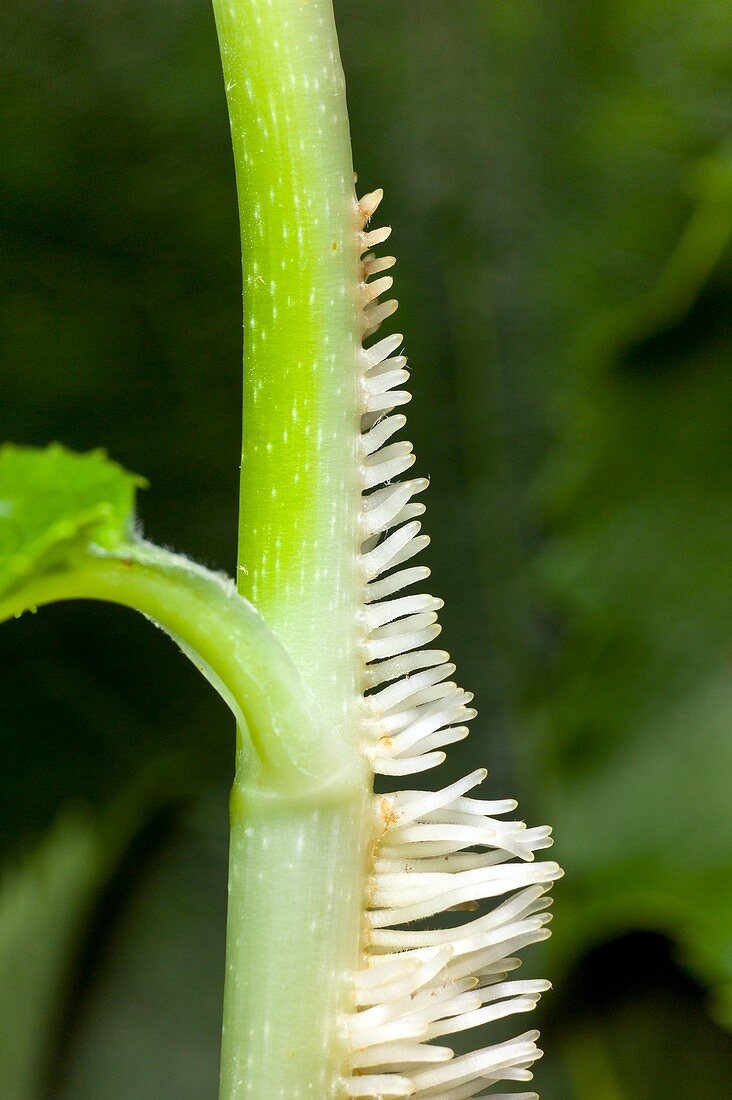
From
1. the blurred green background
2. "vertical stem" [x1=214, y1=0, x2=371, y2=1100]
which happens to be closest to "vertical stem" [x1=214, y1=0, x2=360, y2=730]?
"vertical stem" [x1=214, y1=0, x2=371, y2=1100]

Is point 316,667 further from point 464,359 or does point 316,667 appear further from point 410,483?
point 464,359

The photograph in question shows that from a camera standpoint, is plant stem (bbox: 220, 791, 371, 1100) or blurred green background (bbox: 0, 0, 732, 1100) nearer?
plant stem (bbox: 220, 791, 371, 1100)

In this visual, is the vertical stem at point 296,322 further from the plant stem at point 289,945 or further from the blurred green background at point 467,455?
the blurred green background at point 467,455

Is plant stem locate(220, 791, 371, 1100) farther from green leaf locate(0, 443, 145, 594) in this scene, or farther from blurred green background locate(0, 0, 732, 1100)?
blurred green background locate(0, 0, 732, 1100)

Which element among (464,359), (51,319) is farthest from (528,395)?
(51,319)

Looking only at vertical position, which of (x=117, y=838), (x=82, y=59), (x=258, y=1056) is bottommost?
(x=258, y=1056)

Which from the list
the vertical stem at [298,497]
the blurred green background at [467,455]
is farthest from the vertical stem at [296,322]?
the blurred green background at [467,455]

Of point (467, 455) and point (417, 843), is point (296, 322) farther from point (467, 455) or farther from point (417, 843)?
point (467, 455)

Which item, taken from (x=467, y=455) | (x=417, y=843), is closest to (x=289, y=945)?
(x=417, y=843)
